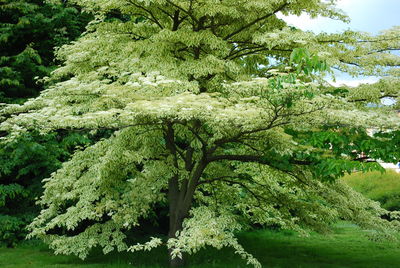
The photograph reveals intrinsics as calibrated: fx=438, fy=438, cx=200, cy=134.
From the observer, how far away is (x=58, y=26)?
53.3ft

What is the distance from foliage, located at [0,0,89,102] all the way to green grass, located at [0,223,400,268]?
558 centimetres

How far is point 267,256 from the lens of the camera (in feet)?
40.4

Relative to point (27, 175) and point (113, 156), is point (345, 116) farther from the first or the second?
point (27, 175)

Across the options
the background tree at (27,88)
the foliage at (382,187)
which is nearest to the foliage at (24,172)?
the background tree at (27,88)

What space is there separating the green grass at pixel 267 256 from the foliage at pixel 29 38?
558cm

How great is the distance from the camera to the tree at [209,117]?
7.22 m

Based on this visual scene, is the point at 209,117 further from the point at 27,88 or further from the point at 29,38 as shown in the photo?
the point at 29,38

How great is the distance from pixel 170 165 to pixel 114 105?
1925 millimetres

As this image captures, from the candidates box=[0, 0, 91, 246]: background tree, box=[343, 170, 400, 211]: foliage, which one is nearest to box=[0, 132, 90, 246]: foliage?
box=[0, 0, 91, 246]: background tree

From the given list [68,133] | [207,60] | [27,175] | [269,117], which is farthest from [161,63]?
[27,175]

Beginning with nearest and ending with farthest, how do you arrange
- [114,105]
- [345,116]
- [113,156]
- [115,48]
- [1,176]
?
1. [345,116]
2. [114,105]
3. [113,156]
4. [115,48]
5. [1,176]

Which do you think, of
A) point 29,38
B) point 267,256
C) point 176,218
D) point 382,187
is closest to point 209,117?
point 176,218

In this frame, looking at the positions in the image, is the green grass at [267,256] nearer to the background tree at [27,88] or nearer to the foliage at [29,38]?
the background tree at [27,88]

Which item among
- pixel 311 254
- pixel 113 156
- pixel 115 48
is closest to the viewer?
pixel 113 156
